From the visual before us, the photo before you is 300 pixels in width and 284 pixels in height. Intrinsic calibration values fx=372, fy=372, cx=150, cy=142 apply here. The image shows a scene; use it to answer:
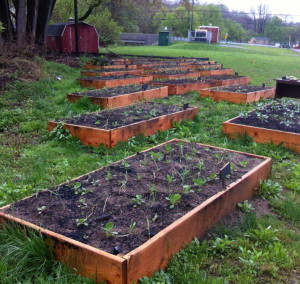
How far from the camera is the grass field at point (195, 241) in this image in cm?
255

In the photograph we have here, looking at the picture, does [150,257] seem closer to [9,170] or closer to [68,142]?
[9,170]

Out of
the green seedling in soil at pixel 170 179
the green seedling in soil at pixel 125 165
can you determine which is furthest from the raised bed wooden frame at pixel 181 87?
the green seedling in soil at pixel 170 179

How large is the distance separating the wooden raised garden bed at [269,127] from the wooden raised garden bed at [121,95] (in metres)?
2.60

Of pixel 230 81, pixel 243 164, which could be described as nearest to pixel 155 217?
pixel 243 164

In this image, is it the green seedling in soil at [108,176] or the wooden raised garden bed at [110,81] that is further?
the wooden raised garden bed at [110,81]

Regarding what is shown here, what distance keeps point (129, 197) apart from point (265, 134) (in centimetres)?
304

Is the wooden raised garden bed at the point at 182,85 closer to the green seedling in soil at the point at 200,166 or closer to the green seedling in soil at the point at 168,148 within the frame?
the green seedling in soil at the point at 168,148

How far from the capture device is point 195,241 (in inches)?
115

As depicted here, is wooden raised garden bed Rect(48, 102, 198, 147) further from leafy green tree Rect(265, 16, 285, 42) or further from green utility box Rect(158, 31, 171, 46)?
leafy green tree Rect(265, 16, 285, 42)

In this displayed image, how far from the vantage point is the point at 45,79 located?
1054cm

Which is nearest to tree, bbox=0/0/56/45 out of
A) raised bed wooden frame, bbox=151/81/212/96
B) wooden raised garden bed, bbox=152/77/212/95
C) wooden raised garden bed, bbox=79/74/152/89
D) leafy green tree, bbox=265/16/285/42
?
wooden raised garden bed, bbox=79/74/152/89

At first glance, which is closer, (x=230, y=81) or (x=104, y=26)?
(x=230, y=81)

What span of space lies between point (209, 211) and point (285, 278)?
79 cm

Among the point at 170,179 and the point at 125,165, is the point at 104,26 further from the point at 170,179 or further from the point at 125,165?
the point at 170,179
